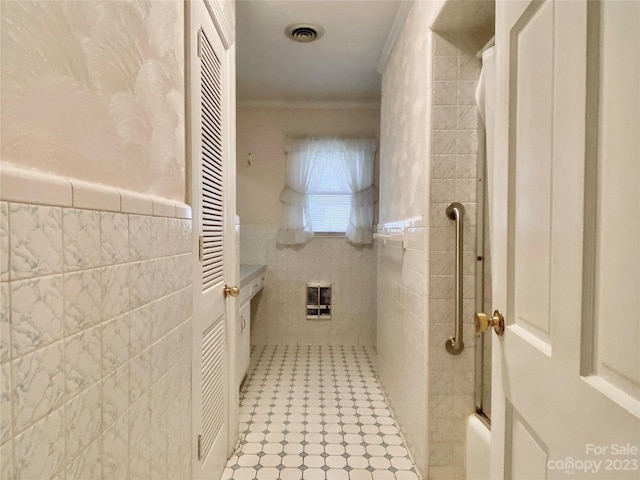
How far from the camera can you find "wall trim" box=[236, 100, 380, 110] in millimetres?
3639

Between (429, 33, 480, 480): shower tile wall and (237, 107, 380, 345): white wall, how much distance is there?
2043 millimetres

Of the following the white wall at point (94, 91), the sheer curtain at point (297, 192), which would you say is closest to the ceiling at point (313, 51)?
the sheer curtain at point (297, 192)

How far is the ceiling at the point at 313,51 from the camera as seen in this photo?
6.91 feet

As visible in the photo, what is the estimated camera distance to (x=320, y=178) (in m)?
3.66

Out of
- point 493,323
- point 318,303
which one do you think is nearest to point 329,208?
point 318,303

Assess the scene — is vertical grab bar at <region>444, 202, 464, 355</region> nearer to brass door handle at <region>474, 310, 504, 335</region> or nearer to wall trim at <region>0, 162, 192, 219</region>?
brass door handle at <region>474, 310, 504, 335</region>

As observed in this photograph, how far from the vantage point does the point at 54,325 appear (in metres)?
0.59

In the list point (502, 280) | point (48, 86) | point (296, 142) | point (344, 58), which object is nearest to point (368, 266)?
point (296, 142)

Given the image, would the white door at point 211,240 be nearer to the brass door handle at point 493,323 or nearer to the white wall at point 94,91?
the white wall at point 94,91

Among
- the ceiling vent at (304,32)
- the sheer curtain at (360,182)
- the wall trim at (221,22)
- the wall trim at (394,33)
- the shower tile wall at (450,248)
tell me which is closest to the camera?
the wall trim at (221,22)

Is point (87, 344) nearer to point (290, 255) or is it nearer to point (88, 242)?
point (88, 242)

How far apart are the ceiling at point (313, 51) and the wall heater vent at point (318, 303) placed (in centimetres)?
193

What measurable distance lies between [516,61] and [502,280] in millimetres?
543

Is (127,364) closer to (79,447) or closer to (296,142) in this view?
(79,447)
